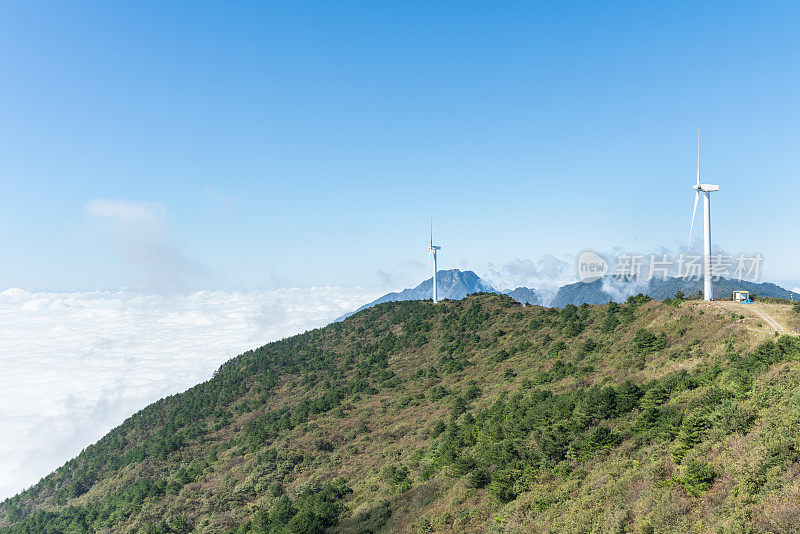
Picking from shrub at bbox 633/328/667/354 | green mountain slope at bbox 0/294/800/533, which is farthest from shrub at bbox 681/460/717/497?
shrub at bbox 633/328/667/354

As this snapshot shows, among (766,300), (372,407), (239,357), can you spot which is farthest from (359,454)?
(239,357)

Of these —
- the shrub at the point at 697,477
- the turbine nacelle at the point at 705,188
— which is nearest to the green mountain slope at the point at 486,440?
the shrub at the point at 697,477

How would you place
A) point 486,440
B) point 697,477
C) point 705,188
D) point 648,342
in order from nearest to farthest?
point 697,477 < point 486,440 < point 648,342 < point 705,188

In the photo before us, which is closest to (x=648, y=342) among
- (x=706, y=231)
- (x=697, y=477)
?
(x=706, y=231)

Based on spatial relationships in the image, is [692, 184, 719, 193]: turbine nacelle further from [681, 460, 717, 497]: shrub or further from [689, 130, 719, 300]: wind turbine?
[681, 460, 717, 497]: shrub

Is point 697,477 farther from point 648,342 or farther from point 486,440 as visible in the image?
point 648,342

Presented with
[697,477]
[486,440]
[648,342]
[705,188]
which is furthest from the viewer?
[705,188]

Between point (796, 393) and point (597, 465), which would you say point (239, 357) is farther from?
point (796, 393)

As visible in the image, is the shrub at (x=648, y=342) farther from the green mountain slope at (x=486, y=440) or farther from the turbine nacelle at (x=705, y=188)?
the turbine nacelle at (x=705, y=188)
